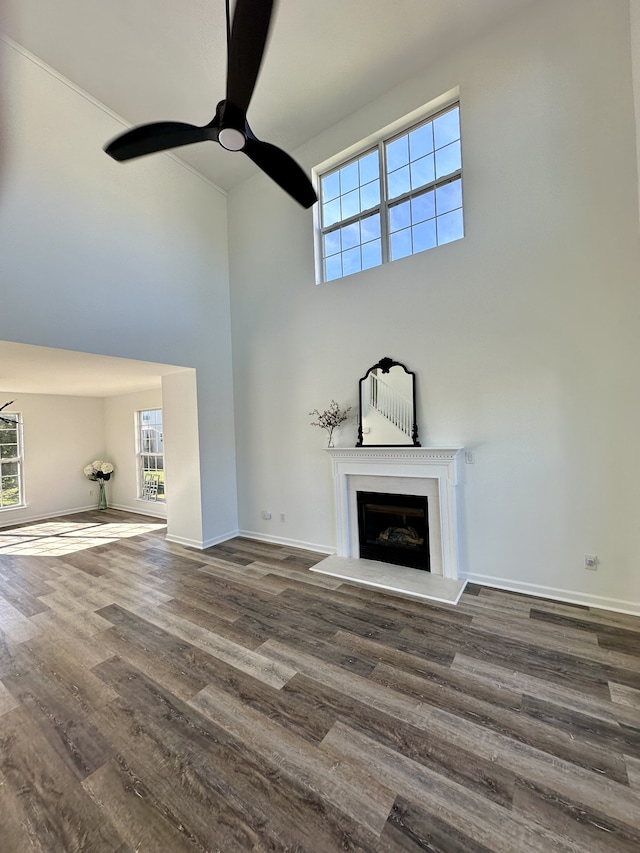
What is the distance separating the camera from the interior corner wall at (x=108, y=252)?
305 centimetres

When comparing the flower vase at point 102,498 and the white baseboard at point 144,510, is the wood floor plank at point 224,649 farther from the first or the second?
the flower vase at point 102,498

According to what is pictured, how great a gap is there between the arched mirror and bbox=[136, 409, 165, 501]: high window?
14.7 feet

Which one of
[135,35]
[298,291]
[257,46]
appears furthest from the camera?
[298,291]

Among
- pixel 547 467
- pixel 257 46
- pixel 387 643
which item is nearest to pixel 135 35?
pixel 257 46

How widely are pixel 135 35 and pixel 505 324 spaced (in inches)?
166

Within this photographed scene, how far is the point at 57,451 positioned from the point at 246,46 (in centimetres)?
728

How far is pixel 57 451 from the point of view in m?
6.65

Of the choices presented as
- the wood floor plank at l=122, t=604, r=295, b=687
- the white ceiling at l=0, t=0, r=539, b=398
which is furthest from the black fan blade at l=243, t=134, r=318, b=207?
the wood floor plank at l=122, t=604, r=295, b=687

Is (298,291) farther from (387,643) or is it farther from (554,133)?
(387,643)

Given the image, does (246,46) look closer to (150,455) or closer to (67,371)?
(67,371)

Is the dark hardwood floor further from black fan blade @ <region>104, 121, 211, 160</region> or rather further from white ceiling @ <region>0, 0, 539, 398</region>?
black fan blade @ <region>104, 121, 211, 160</region>

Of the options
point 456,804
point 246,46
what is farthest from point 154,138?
point 456,804

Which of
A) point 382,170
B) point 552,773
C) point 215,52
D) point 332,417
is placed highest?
point 215,52

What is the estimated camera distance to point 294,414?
4398mm
